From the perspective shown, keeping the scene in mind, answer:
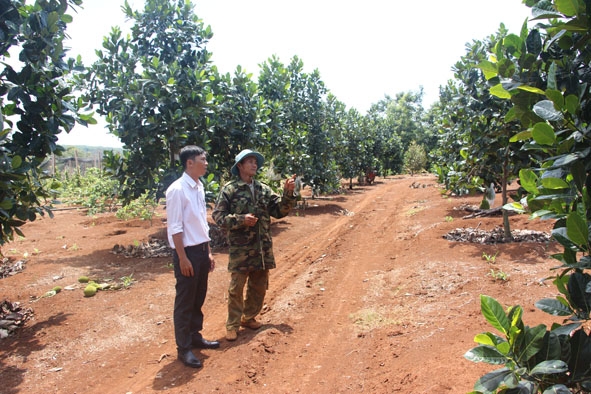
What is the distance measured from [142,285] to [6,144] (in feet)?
9.00

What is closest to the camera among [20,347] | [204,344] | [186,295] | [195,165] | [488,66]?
[488,66]

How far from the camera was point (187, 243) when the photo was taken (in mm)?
3900

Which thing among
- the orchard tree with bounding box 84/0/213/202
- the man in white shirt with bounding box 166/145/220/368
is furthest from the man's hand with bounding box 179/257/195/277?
the orchard tree with bounding box 84/0/213/202

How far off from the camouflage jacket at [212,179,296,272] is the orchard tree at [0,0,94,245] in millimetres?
2097

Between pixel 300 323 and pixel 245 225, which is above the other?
pixel 245 225

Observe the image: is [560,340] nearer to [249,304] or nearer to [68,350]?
[249,304]

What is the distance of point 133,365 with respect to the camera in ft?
13.4

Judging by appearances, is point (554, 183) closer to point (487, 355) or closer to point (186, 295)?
point (487, 355)

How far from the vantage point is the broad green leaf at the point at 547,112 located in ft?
5.07

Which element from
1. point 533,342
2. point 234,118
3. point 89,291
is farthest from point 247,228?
point 234,118

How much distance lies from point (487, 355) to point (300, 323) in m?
3.42

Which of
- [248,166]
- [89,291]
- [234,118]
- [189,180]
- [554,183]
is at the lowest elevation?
[89,291]

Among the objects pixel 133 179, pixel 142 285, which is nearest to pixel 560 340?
pixel 142 285

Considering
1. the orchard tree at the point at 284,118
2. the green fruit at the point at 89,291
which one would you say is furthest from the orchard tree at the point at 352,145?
the green fruit at the point at 89,291
